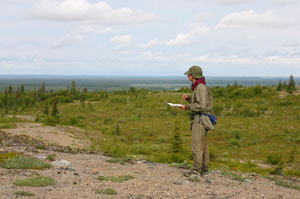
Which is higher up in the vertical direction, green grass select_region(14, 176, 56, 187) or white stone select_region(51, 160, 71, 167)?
green grass select_region(14, 176, 56, 187)

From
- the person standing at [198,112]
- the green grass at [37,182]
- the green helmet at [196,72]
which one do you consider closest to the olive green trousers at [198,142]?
the person standing at [198,112]

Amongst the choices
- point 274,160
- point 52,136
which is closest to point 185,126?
point 52,136

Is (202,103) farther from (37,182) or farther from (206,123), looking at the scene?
(37,182)

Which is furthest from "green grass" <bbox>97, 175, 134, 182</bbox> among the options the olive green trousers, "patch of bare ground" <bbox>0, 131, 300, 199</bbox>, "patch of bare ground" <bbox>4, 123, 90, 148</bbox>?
"patch of bare ground" <bbox>4, 123, 90, 148</bbox>

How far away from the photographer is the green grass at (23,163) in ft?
29.3

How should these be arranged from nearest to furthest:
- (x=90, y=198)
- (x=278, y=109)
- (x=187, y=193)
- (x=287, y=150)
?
1. (x=90, y=198)
2. (x=187, y=193)
3. (x=287, y=150)
4. (x=278, y=109)

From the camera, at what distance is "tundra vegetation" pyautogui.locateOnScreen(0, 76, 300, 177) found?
15867 millimetres

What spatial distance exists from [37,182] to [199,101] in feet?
14.8

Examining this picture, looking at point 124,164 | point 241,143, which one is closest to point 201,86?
point 124,164

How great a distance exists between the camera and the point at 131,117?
139 ft

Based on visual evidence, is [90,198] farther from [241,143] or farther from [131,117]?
[131,117]

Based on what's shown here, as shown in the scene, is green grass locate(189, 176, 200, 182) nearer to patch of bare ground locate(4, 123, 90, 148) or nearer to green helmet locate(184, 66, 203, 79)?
green helmet locate(184, 66, 203, 79)

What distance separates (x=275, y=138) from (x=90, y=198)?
2276cm

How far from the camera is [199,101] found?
8.71 m
